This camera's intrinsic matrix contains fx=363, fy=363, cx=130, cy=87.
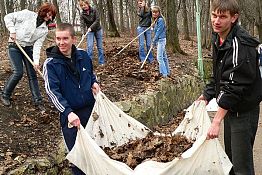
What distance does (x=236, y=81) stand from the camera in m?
2.65

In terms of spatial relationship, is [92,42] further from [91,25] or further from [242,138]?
[242,138]

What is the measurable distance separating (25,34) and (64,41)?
186 centimetres

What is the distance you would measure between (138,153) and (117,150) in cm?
25

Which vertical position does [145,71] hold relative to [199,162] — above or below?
below

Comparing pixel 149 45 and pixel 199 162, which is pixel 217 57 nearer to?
pixel 199 162

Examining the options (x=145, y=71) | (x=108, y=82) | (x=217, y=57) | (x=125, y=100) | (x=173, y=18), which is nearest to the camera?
(x=217, y=57)

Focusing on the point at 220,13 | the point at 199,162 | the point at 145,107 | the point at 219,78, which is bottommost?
the point at 145,107

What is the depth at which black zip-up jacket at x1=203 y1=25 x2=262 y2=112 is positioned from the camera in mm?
2623

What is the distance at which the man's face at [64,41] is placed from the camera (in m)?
3.23

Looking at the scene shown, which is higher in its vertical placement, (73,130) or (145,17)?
(145,17)

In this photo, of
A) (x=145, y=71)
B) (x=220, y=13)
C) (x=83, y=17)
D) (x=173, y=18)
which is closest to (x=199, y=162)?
(x=220, y=13)

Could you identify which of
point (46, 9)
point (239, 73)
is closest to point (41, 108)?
point (46, 9)

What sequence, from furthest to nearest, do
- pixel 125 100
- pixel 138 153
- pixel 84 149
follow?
pixel 125 100, pixel 138 153, pixel 84 149

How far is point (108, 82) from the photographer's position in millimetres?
7105
